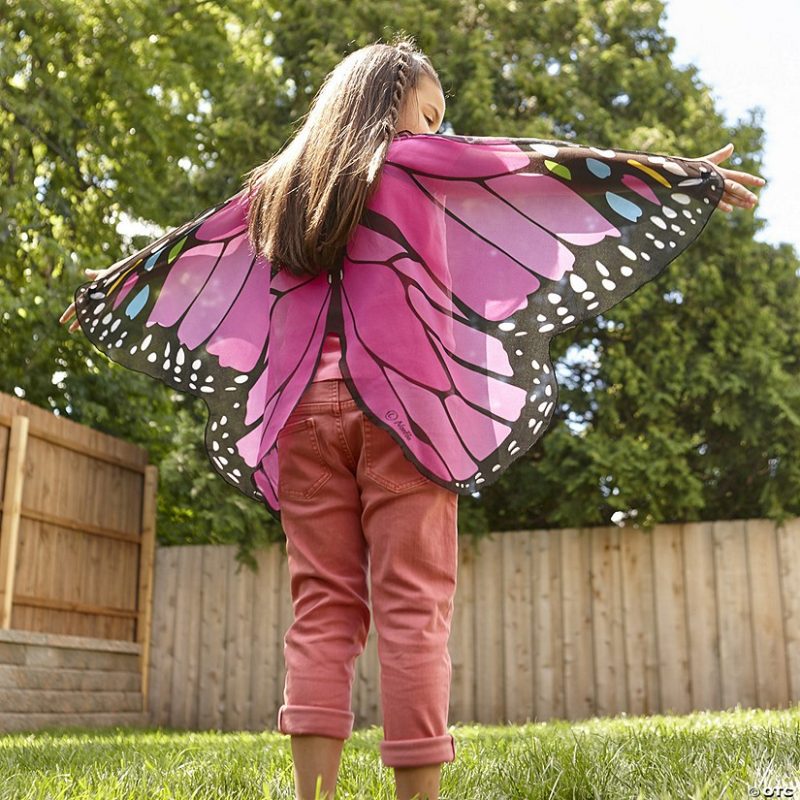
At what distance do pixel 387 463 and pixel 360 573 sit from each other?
0.22 meters

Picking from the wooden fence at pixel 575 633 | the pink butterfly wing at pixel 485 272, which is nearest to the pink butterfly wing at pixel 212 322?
the pink butterfly wing at pixel 485 272

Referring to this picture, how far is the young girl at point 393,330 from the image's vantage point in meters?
1.78

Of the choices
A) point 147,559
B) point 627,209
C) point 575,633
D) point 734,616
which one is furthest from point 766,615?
point 627,209

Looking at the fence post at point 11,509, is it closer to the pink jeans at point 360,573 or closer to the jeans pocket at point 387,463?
the pink jeans at point 360,573

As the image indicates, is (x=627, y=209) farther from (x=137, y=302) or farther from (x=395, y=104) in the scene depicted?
(x=137, y=302)

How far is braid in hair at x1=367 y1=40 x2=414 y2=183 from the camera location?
1977 millimetres

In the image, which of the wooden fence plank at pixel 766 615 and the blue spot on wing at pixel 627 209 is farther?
the wooden fence plank at pixel 766 615

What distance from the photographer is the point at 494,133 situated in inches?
329

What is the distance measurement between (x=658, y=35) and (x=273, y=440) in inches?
319

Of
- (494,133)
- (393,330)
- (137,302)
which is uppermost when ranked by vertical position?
(494,133)

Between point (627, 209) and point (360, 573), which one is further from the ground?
point (627, 209)

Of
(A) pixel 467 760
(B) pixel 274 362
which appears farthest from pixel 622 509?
(B) pixel 274 362

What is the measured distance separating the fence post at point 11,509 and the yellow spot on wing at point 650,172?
231 inches

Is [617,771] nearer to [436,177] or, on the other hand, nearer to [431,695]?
[431,695]
